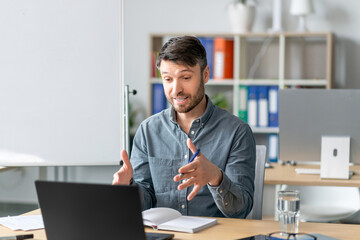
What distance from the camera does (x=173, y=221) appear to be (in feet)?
5.34

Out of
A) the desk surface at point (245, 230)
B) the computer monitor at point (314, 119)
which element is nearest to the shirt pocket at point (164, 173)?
the desk surface at point (245, 230)

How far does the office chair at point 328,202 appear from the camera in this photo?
9.32 ft

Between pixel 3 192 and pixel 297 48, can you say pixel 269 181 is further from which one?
pixel 3 192

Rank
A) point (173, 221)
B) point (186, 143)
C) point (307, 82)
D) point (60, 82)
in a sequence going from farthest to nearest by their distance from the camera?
1. point (307, 82)
2. point (60, 82)
3. point (186, 143)
4. point (173, 221)

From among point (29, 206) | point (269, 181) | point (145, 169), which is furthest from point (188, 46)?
point (29, 206)

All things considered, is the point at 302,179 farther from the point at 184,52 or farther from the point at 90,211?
the point at 90,211

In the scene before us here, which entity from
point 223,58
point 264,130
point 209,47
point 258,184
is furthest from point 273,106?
point 258,184

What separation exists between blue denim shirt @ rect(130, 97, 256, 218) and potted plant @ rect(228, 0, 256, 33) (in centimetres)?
210

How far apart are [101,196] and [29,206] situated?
3.52 m

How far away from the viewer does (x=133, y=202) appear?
116cm

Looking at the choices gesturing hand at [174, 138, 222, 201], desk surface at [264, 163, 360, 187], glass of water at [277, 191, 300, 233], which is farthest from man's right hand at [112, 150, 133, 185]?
desk surface at [264, 163, 360, 187]

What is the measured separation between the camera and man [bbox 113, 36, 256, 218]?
1.85 metres

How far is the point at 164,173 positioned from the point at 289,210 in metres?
0.55

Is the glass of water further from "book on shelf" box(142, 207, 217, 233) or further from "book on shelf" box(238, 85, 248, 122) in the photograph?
"book on shelf" box(238, 85, 248, 122)
